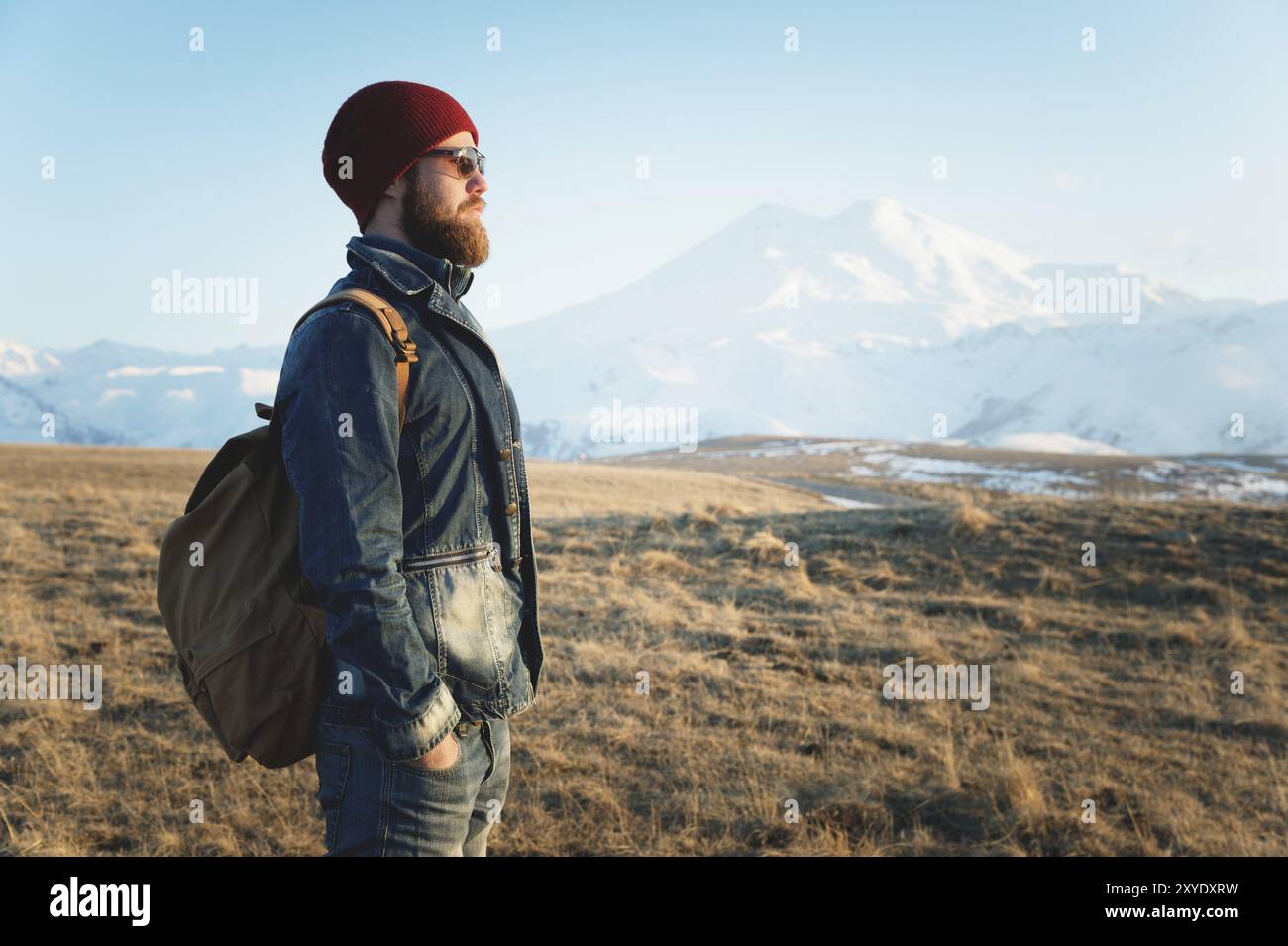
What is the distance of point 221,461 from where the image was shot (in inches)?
83.3

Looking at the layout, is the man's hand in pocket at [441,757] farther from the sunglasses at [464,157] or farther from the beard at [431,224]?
the sunglasses at [464,157]

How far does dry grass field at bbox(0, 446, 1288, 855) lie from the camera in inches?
173

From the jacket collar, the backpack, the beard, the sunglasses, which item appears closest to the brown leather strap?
the backpack

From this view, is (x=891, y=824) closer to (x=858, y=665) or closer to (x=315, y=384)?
(x=858, y=665)

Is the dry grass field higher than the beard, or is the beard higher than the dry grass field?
the beard

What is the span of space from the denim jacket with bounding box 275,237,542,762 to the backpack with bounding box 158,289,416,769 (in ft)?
0.36

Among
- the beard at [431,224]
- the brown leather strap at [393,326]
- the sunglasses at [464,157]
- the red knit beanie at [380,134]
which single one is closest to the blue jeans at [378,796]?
the brown leather strap at [393,326]

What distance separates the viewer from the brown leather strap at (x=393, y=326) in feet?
6.55

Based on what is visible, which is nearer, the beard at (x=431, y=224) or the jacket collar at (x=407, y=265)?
the jacket collar at (x=407, y=265)

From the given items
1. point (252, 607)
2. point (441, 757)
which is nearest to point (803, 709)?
point (441, 757)

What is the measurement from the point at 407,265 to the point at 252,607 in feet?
3.24

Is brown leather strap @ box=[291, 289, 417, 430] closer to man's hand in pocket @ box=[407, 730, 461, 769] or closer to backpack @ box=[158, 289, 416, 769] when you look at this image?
backpack @ box=[158, 289, 416, 769]

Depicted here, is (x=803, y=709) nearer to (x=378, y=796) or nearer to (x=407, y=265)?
(x=378, y=796)

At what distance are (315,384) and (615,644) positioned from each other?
20.4 ft
